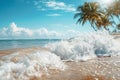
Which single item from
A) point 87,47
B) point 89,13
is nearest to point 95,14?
point 89,13

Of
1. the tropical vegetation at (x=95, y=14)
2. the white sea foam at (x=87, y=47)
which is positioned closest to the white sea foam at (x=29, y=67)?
the white sea foam at (x=87, y=47)

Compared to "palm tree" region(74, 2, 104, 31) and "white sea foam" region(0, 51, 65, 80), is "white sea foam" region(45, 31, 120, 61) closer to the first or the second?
"white sea foam" region(0, 51, 65, 80)

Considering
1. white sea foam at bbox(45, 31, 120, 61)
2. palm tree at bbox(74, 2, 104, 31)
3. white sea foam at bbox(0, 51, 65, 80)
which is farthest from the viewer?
palm tree at bbox(74, 2, 104, 31)

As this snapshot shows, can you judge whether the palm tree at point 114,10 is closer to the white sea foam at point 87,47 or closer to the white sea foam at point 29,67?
the white sea foam at point 87,47

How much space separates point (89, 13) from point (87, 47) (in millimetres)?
30216

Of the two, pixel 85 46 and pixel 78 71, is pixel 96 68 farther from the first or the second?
pixel 85 46

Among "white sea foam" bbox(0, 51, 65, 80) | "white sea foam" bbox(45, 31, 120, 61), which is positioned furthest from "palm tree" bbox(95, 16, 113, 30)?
"white sea foam" bbox(0, 51, 65, 80)

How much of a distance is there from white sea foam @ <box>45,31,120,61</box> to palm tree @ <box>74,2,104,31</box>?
27464 millimetres

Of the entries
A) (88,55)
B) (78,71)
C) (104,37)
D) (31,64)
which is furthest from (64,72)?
(104,37)

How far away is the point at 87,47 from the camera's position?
10430 mm

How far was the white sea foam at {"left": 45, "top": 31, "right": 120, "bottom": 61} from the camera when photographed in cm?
949

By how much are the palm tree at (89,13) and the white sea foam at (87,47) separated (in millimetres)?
27464

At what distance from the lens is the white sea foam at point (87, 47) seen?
374 inches

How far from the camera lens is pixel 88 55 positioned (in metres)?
9.95
